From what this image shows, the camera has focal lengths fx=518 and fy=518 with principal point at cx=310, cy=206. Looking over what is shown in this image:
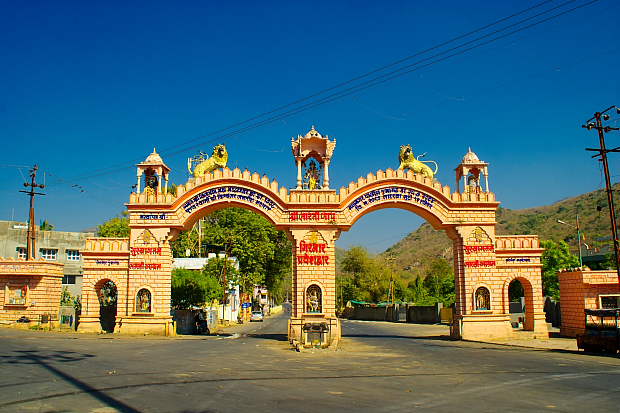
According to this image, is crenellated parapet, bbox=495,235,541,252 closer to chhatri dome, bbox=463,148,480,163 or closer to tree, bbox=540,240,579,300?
chhatri dome, bbox=463,148,480,163

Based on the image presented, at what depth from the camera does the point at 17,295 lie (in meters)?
32.5

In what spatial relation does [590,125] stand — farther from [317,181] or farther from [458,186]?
[317,181]

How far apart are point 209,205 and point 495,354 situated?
635 inches

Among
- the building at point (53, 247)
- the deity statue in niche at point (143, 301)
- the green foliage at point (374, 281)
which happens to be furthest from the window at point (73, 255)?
the green foliage at point (374, 281)

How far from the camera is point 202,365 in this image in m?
16.2

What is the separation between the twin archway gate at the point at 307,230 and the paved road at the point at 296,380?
6.40 meters

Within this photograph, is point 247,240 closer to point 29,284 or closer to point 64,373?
point 29,284

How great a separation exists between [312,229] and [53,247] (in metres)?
36.2

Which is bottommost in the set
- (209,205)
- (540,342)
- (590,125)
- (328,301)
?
(540,342)

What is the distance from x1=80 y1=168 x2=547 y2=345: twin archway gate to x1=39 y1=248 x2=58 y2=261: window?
2675 centimetres

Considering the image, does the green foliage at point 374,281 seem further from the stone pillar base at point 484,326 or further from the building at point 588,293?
the stone pillar base at point 484,326

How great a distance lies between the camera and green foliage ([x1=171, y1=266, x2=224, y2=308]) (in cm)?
4028

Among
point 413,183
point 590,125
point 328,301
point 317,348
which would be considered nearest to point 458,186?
point 413,183

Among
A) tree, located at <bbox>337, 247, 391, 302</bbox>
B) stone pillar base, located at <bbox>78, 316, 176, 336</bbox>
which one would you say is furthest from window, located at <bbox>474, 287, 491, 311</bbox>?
tree, located at <bbox>337, 247, 391, 302</bbox>
